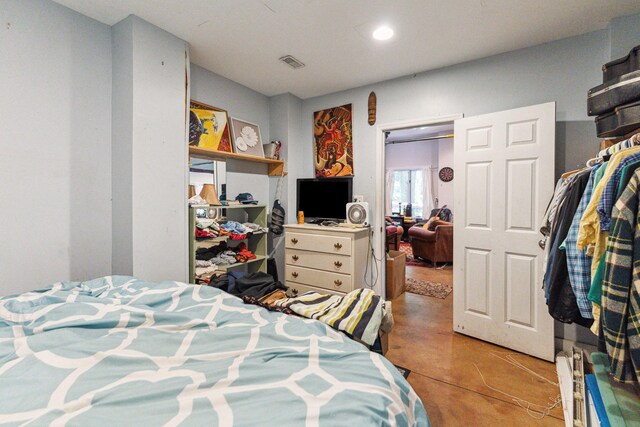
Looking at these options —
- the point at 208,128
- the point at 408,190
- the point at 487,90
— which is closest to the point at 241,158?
the point at 208,128

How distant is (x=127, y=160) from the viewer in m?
2.05

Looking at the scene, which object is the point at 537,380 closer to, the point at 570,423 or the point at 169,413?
the point at 570,423

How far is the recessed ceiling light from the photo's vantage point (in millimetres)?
2166

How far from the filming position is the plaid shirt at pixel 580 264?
116cm

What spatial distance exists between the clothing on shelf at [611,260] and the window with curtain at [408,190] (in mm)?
6609

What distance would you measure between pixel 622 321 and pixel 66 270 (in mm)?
2855

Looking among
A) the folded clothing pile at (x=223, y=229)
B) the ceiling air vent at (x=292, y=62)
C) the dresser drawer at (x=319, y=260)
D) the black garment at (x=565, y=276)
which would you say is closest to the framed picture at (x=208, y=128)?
the folded clothing pile at (x=223, y=229)

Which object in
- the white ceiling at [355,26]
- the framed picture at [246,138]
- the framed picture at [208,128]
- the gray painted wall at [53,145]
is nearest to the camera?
the gray painted wall at [53,145]

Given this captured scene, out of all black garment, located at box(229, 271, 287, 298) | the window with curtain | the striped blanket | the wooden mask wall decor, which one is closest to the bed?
the striped blanket

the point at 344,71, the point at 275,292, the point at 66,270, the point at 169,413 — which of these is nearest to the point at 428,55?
the point at 344,71

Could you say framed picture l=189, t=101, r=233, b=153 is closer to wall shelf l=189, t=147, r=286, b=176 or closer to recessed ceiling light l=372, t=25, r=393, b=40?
wall shelf l=189, t=147, r=286, b=176

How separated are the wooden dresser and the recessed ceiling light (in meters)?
1.66

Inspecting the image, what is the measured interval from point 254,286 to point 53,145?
1.60 meters

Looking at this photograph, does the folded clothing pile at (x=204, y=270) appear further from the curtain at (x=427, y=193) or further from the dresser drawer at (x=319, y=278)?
the curtain at (x=427, y=193)
